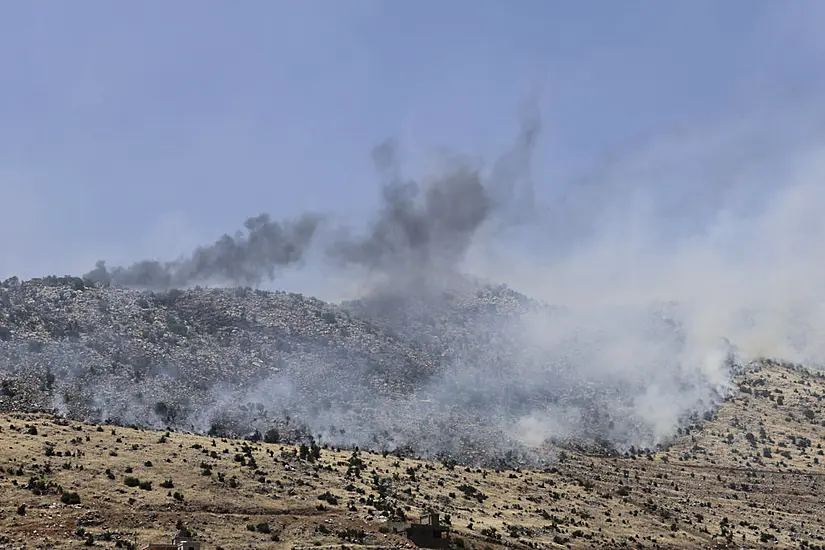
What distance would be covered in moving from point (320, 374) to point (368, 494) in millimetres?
40612

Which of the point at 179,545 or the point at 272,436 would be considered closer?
the point at 179,545

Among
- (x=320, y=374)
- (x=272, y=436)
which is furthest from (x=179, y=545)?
(x=320, y=374)

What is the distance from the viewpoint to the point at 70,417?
3701 inches

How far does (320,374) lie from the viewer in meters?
120

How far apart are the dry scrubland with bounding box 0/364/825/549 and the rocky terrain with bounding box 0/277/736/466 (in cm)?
881

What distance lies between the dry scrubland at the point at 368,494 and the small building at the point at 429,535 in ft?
3.22

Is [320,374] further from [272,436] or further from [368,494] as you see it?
[368,494]

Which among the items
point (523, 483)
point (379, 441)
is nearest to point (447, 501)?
point (523, 483)

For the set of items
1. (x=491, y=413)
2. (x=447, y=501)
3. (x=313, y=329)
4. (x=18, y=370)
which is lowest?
(x=447, y=501)

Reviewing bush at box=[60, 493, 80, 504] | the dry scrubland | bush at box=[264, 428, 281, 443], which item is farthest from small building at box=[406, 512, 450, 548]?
bush at box=[264, 428, 281, 443]

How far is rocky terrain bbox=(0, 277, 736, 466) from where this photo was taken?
103750 mm

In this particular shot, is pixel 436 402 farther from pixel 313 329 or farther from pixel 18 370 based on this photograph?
pixel 18 370

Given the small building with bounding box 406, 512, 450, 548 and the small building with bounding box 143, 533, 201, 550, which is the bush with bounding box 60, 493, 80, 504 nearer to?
the small building with bounding box 143, 533, 201, 550

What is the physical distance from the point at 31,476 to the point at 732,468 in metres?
81.5
